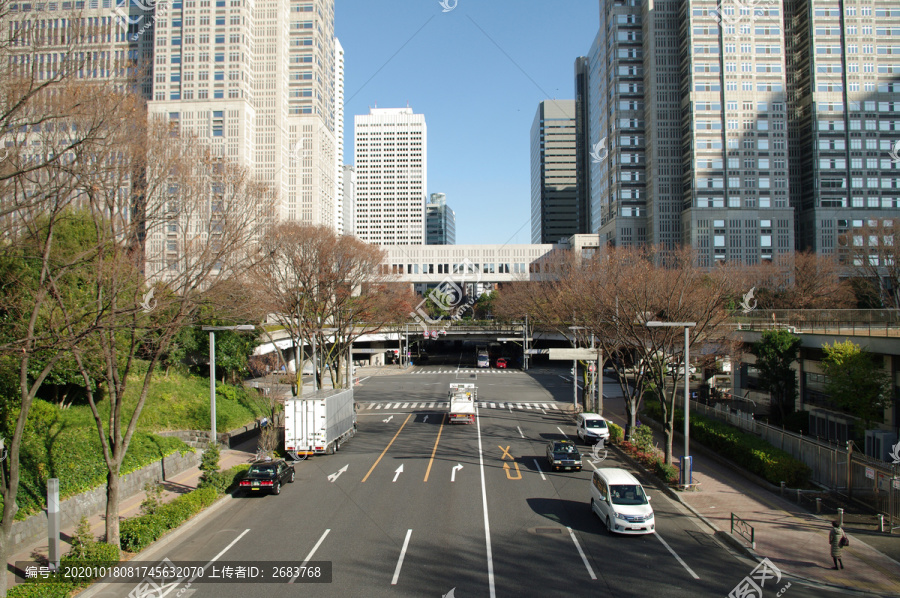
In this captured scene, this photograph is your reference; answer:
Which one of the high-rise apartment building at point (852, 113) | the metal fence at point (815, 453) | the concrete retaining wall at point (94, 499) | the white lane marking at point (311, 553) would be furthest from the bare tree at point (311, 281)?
the high-rise apartment building at point (852, 113)

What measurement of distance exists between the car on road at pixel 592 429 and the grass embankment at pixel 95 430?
64.6 feet

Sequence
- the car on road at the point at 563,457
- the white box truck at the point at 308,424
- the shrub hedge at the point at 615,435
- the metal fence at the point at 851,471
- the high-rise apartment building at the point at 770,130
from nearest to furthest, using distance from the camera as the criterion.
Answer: the metal fence at the point at 851,471
the car on road at the point at 563,457
the white box truck at the point at 308,424
the shrub hedge at the point at 615,435
the high-rise apartment building at the point at 770,130

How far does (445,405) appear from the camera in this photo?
46500mm

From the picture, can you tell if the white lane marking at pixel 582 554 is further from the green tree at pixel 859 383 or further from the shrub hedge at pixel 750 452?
the green tree at pixel 859 383

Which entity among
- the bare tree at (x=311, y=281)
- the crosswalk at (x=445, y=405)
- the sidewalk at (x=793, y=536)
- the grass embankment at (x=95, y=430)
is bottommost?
the crosswalk at (x=445, y=405)

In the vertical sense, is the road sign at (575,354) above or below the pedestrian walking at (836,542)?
above

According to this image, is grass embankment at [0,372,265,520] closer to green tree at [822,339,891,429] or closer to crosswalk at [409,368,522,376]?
green tree at [822,339,891,429]

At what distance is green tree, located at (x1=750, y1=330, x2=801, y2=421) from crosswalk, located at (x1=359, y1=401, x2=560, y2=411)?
15.8m

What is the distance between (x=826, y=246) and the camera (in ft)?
327

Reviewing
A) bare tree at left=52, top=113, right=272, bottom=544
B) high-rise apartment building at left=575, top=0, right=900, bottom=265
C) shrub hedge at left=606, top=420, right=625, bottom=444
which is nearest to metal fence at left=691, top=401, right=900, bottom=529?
shrub hedge at left=606, top=420, right=625, bottom=444

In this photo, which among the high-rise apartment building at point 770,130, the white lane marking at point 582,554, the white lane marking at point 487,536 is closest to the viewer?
the white lane marking at point 487,536

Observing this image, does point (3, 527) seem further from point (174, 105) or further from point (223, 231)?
point (174, 105)

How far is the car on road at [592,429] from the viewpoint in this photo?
30.8m

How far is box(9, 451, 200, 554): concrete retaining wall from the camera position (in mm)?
15484
